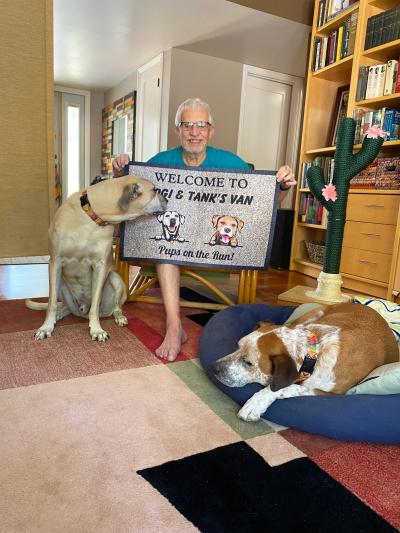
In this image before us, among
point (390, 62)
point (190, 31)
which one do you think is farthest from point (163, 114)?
point (390, 62)

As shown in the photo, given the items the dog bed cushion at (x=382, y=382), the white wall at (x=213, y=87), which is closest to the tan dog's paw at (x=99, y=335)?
the dog bed cushion at (x=382, y=382)

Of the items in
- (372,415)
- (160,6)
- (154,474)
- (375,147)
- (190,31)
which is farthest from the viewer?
(190,31)

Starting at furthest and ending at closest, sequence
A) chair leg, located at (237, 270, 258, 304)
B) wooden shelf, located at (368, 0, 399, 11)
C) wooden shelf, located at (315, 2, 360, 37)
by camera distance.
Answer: wooden shelf, located at (315, 2, 360, 37)
wooden shelf, located at (368, 0, 399, 11)
chair leg, located at (237, 270, 258, 304)

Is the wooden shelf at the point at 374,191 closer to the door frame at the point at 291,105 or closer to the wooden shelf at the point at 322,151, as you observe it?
the wooden shelf at the point at 322,151

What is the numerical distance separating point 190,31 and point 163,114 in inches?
39.5

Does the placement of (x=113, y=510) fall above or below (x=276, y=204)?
below

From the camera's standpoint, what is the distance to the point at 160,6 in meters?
3.85

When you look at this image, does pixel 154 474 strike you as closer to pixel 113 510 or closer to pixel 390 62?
pixel 113 510

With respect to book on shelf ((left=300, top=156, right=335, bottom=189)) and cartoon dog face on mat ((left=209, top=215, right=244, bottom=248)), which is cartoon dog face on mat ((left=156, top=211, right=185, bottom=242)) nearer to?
cartoon dog face on mat ((left=209, top=215, right=244, bottom=248))

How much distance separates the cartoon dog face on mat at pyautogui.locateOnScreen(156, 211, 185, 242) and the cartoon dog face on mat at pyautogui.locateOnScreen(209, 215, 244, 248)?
19 centimetres

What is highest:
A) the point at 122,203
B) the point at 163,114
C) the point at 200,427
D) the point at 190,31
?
the point at 190,31

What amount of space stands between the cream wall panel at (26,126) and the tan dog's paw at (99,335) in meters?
1.24

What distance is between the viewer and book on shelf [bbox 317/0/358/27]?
358 centimetres

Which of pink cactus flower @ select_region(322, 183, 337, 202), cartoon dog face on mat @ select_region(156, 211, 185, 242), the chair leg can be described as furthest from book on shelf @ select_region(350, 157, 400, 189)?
cartoon dog face on mat @ select_region(156, 211, 185, 242)
